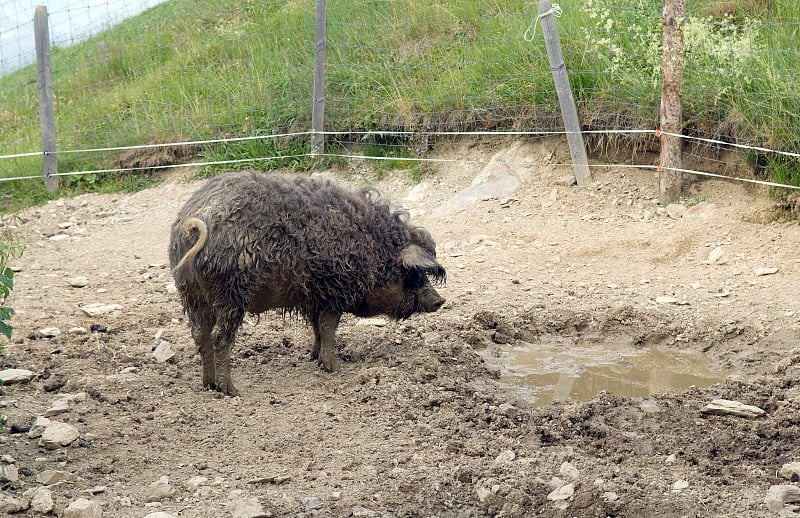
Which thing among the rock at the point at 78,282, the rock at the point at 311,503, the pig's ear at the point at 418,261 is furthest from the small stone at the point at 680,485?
the rock at the point at 78,282

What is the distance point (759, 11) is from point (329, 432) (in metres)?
6.89

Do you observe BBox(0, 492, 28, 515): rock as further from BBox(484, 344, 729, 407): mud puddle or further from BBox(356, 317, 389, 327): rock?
BBox(356, 317, 389, 327): rock

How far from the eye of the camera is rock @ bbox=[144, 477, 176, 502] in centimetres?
417

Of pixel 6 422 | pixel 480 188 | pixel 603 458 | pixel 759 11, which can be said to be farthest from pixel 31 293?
pixel 759 11

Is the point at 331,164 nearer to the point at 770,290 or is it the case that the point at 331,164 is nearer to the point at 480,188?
the point at 480,188

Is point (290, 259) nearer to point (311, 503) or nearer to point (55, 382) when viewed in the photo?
point (55, 382)

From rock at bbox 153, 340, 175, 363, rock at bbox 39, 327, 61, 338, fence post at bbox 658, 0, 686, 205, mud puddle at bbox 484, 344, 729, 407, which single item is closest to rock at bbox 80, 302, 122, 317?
rock at bbox 39, 327, 61, 338

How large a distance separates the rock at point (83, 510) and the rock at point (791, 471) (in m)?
3.12

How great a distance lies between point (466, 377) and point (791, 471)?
215 cm

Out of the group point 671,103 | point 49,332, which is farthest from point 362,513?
point 671,103

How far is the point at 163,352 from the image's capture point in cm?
622

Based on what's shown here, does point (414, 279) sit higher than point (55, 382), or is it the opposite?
point (414, 279)

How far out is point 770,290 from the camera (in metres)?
6.92

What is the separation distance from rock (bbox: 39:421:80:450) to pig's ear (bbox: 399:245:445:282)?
2.41 meters
